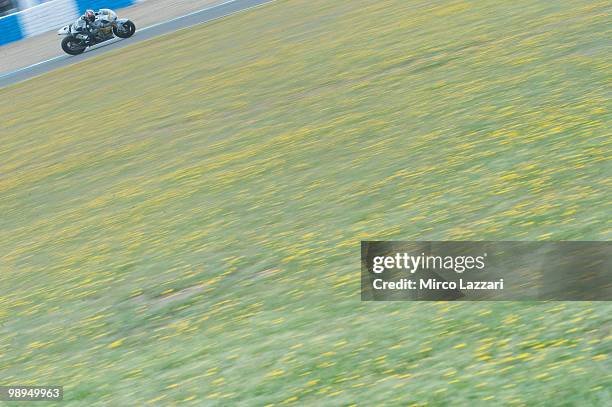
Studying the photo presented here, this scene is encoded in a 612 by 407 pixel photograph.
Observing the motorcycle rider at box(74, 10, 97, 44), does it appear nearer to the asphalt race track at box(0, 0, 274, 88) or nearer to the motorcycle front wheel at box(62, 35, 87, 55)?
the motorcycle front wheel at box(62, 35, 87, 55)

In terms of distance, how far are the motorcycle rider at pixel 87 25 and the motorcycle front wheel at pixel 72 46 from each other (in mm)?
385

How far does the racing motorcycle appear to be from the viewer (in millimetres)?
26547

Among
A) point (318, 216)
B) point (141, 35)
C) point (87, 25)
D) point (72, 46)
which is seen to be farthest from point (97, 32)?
point (318, 216)

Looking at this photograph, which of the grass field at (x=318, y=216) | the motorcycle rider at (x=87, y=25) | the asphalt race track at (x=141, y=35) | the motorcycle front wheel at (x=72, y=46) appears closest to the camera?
the grass field at (x=318, y=216)

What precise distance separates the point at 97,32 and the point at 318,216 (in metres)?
19.9

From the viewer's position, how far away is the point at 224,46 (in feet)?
67.2

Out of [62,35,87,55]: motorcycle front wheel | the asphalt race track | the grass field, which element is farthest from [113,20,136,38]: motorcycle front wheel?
the grass field

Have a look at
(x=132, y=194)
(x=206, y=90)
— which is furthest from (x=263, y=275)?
(x=206, y=90)

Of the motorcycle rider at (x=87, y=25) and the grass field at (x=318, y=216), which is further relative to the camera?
the motorcycle rider at (x=87, y=25)

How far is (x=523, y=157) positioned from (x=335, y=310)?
2819mm

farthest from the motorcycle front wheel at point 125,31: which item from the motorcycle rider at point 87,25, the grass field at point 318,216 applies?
the grass field at point 318,216

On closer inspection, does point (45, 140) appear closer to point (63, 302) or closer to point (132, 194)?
point (132, 194)

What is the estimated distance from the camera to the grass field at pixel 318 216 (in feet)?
17.4

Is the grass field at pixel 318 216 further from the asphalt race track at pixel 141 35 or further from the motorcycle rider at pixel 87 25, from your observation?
the motorcycle rider at pixel 87 25
